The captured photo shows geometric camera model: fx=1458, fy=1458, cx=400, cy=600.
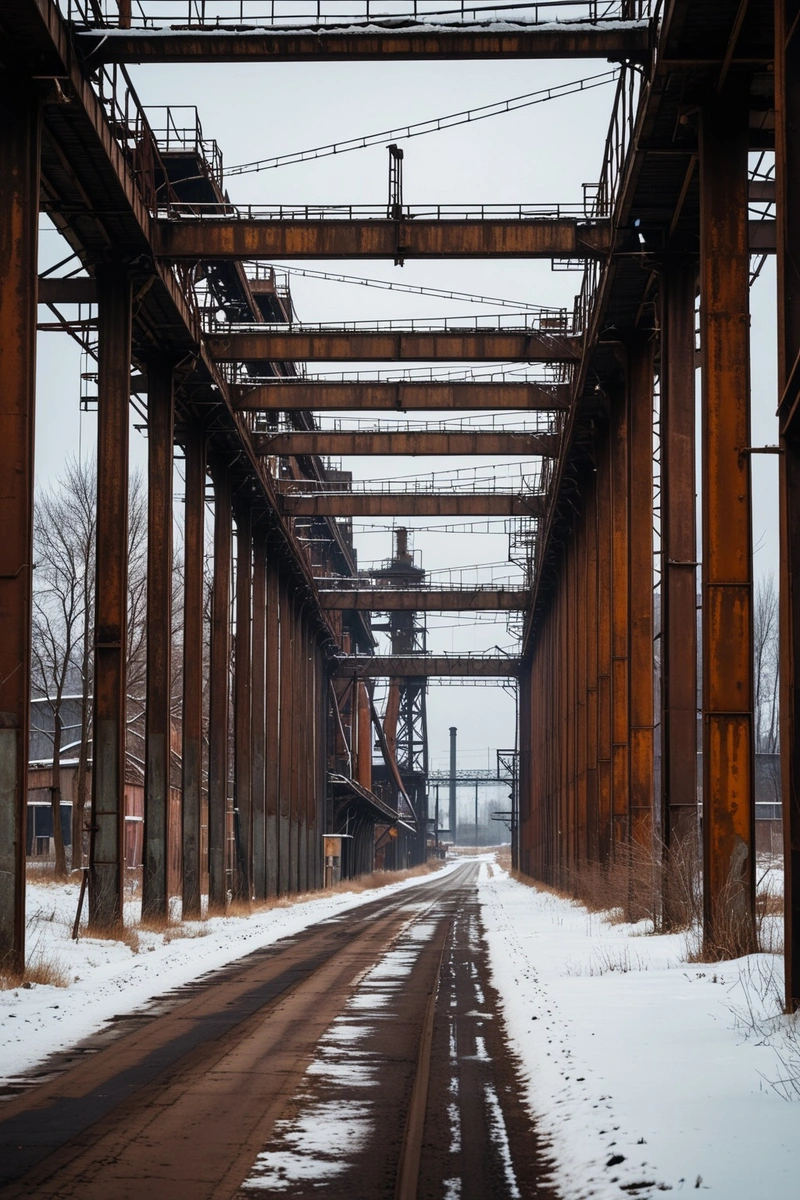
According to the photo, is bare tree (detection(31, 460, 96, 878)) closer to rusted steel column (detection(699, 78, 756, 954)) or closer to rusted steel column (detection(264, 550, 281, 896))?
rusted steel column (detection(264, 550, 281, 896))

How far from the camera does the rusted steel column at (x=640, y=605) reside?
23.1 meters

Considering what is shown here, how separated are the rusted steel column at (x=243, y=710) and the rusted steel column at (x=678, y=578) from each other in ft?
53.8

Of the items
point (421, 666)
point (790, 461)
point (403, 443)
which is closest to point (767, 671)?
point (421, 666)

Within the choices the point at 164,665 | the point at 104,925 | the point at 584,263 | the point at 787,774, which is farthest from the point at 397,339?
the point at 787,774

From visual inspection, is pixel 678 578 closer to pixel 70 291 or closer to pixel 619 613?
pixel 619 613

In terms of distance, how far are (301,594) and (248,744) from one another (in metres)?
13.9

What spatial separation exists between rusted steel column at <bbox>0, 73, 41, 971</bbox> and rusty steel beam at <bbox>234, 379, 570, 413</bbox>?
14.6m

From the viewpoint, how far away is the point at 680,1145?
6418 mm

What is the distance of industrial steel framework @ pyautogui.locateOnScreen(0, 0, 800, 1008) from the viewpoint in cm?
1468

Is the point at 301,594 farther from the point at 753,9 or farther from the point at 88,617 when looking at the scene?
the point at 753,9

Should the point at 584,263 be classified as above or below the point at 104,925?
above

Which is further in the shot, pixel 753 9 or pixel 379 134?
pixel 379 134

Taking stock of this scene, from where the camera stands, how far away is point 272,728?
128ft

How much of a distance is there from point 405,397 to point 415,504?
8.85 meters
